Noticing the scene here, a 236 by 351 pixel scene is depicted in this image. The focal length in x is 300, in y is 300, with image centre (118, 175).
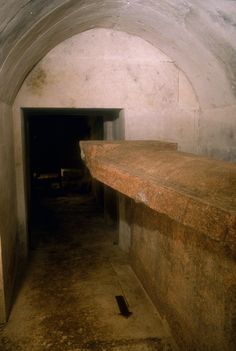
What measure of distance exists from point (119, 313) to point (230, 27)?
3.38 m

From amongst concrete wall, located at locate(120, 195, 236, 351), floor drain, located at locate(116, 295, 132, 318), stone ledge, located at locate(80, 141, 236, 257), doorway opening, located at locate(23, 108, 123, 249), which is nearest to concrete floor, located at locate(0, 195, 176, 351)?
floor drain, located at locate(116, 295, 132, 318)

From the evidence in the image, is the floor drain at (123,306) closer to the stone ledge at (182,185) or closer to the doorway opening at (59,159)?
the stone ledge at (182,185)

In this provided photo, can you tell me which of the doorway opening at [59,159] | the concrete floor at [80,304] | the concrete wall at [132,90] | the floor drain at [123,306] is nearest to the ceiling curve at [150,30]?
the concrete wall at [132,90]

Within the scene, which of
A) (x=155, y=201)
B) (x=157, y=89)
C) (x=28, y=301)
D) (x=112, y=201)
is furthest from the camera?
(x=112, y=201)

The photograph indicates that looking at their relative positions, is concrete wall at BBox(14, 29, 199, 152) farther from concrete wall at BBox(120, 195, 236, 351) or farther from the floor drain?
the floor drain

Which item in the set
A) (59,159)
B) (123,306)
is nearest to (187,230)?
(123,306)

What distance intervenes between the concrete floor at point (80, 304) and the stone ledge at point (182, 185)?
165cm

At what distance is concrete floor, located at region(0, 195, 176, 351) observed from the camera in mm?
2996

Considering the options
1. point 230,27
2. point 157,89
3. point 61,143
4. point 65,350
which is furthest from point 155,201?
point 61,143

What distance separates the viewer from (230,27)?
3.15 metres

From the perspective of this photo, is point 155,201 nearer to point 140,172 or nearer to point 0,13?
point 140,172

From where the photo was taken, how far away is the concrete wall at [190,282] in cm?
197

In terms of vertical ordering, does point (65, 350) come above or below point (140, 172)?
below

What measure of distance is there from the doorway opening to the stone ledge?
2.58m
